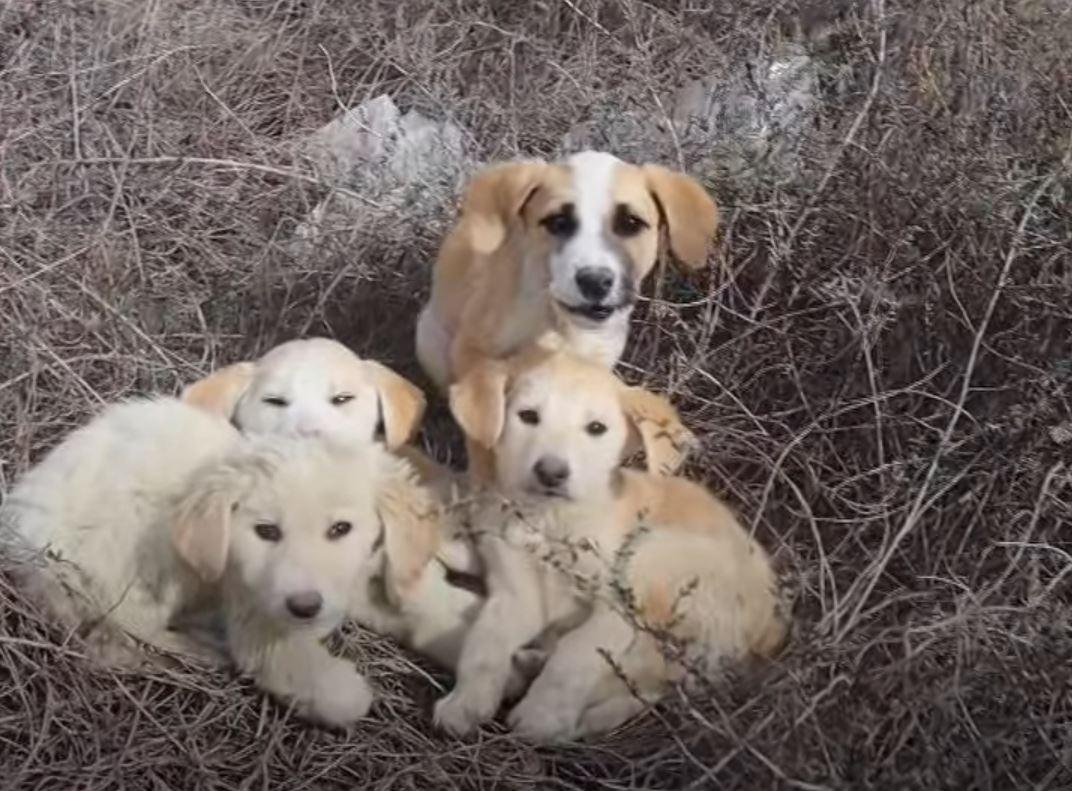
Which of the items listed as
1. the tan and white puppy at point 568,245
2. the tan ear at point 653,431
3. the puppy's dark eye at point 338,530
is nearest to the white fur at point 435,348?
the tan and white puppy at point 568,245

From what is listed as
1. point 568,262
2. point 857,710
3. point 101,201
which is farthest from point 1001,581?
point 101,201

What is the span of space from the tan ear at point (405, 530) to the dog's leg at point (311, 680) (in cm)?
19

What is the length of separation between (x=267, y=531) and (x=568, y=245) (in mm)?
947

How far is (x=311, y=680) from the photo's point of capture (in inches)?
131

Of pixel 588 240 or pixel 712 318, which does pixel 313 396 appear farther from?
pixel 712 318

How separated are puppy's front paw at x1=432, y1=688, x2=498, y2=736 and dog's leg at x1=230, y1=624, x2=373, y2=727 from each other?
15 centimetres

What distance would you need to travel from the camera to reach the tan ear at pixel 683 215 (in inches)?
154

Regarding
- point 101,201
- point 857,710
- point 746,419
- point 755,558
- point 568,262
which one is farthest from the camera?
point 101,201

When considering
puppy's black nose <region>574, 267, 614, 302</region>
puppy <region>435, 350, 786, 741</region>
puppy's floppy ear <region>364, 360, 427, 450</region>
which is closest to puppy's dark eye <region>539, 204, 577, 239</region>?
puppy's black nose <region>574, 267, 614, 302</region>

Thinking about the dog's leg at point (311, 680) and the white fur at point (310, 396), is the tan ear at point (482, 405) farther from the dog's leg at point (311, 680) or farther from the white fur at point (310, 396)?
the dog's leg at point (311, 680)

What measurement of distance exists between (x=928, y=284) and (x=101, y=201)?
2.27m

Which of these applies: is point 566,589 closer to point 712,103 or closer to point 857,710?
point 857,710

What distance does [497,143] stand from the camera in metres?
5.27

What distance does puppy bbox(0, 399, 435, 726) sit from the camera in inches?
128
